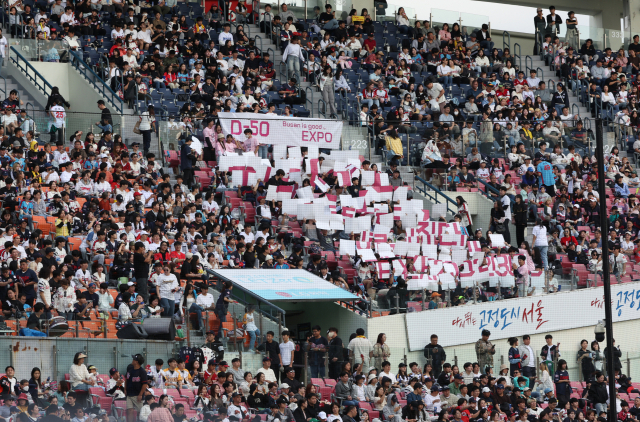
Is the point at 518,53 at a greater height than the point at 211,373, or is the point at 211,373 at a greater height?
the point at 518,53

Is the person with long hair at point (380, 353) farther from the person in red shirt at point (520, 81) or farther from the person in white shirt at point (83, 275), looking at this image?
the person in red shirt at point (520, 81)

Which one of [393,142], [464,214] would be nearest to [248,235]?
[464,214]

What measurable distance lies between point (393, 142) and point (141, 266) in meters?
9.66

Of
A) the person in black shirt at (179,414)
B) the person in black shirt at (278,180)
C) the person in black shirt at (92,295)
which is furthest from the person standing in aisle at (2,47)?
the person in black shirt at (179,414)

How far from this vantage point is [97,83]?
2853cm

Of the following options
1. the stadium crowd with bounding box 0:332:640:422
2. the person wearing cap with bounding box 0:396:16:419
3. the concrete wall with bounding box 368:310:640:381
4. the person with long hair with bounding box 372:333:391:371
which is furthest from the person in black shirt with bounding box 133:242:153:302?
the person wearing cap with bounding box 0:396:16:419

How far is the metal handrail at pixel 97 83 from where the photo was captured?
2791 cm

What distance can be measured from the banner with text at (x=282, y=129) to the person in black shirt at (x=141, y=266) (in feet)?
21.1

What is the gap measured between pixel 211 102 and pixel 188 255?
7361mm

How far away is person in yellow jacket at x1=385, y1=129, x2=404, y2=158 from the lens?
92.8 ft

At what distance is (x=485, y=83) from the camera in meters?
34.3

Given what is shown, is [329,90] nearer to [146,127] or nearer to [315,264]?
[146,127]

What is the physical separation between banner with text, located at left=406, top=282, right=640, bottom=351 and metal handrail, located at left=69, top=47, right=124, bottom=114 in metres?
9.70

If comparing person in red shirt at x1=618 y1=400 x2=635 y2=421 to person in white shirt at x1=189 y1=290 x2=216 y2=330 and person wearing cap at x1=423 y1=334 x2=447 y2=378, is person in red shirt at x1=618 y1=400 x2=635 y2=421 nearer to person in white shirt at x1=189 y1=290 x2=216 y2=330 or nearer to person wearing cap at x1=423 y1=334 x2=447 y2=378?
person wearing cap at x1=423 y1=334 x2=447 y2=378
